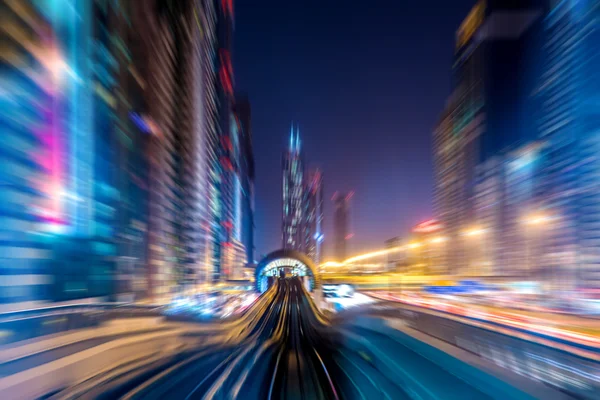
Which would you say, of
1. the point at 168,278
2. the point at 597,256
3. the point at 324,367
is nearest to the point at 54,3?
the point at 324,367

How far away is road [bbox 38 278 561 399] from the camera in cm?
544

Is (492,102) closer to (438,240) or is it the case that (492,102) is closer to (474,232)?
(474,232)

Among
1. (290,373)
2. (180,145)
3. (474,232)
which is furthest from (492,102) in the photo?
(180,145)

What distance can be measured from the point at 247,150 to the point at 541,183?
325 feet

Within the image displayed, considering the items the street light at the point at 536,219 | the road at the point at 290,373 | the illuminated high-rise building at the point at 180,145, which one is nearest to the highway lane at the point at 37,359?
the road at the point at 290,373

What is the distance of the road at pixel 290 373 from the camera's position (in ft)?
17.9

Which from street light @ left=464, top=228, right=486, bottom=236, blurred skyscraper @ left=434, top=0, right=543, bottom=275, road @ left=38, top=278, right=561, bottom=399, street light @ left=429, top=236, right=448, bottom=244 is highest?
blurred skyscraper @ left=434, top=0, right=543, bottom=275

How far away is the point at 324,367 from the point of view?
8.83m

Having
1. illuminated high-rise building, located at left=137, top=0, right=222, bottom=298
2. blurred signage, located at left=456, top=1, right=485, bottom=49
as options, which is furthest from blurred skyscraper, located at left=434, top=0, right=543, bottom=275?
illuminated high-rise building, located at left=137, top=0, right=222, bottom=298

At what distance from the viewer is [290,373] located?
8.63 meters

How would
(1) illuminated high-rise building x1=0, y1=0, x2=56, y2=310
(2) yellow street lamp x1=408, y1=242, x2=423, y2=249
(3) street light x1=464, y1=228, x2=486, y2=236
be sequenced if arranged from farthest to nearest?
1. (2) yellow street lamp x1=408, y1=242, x2=423, y2=249
2. (3) street light x1=464, y1=228, x2=486, y2=236
3. (1) illuminated high-rise building x1=0, y1=0, x2=56, y2=310

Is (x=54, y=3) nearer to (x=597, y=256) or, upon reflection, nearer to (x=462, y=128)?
(x=462, y=128)

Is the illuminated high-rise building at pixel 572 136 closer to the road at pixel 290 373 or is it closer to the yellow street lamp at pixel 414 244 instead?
the yellow street lamp at pixel 414 244

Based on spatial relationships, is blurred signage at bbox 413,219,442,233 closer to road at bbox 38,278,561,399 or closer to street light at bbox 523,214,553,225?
street light at bbox 523,214,553,225
